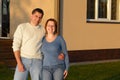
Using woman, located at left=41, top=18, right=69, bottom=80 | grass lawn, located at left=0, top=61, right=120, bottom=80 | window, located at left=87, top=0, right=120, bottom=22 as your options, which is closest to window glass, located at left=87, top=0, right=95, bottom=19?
window, located at left=87, top=0, right=120, bottom=22

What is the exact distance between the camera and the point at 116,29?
1772cm

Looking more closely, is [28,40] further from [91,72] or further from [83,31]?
[83,31]

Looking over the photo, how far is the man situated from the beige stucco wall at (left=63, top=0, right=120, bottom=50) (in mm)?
9159

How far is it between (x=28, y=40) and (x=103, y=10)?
1128cm

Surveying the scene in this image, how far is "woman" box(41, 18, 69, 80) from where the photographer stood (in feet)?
22.3

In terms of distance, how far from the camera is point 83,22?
54.6 ft

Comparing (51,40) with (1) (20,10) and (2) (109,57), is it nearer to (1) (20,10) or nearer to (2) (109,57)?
(1) (20,10)

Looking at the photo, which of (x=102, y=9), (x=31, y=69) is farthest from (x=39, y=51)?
(x=102, y=9)

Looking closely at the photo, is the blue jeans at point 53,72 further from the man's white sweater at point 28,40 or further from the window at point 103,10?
the window at point 103,10

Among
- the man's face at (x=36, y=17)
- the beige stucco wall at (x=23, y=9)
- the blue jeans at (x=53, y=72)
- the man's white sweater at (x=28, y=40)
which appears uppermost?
the beige stucco wall at (x=23, y=9)

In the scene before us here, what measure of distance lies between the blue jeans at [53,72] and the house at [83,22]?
8.95m

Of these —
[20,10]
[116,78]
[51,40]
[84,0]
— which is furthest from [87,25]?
[51,40]

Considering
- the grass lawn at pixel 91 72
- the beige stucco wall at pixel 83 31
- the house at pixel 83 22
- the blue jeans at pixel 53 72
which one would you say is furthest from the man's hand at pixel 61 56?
the beige stucco wall at pixel 83 31

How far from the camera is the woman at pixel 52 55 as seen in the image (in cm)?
679
